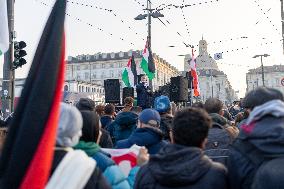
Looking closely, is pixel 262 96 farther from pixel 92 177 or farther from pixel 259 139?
pixel 92 177

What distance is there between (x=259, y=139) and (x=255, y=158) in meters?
0.12

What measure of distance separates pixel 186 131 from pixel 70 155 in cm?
78

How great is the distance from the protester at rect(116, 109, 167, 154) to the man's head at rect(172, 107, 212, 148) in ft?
5.13

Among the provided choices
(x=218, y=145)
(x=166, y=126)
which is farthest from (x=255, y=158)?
(x=166, y=126)

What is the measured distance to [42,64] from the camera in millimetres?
2252

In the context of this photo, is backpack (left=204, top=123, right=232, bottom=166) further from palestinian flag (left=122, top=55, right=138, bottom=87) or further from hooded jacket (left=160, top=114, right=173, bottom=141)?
palestinian flag (left=122, top=55, right=138, bottom=87)

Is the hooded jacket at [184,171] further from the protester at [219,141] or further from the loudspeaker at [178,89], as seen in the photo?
the loudspeaker at [178,89]

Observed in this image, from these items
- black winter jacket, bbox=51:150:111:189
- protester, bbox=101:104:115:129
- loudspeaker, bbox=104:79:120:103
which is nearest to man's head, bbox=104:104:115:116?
protester, bbox=101:104:115:129

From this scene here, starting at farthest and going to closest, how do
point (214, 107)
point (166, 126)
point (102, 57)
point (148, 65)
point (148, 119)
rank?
1. point (102, 57)
2. point (148, 65)
3. point (166, 126)
4. point (214, 107)
5. point (148, 119)

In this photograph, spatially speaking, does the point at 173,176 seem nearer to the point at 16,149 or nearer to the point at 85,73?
the point at 16,149

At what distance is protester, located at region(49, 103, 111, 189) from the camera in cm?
239

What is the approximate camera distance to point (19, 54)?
14.0 m

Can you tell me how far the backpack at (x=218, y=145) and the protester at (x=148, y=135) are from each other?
54 centimetres

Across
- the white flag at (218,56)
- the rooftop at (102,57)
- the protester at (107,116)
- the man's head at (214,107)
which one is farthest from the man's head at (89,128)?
the rooftop at (102,57)
